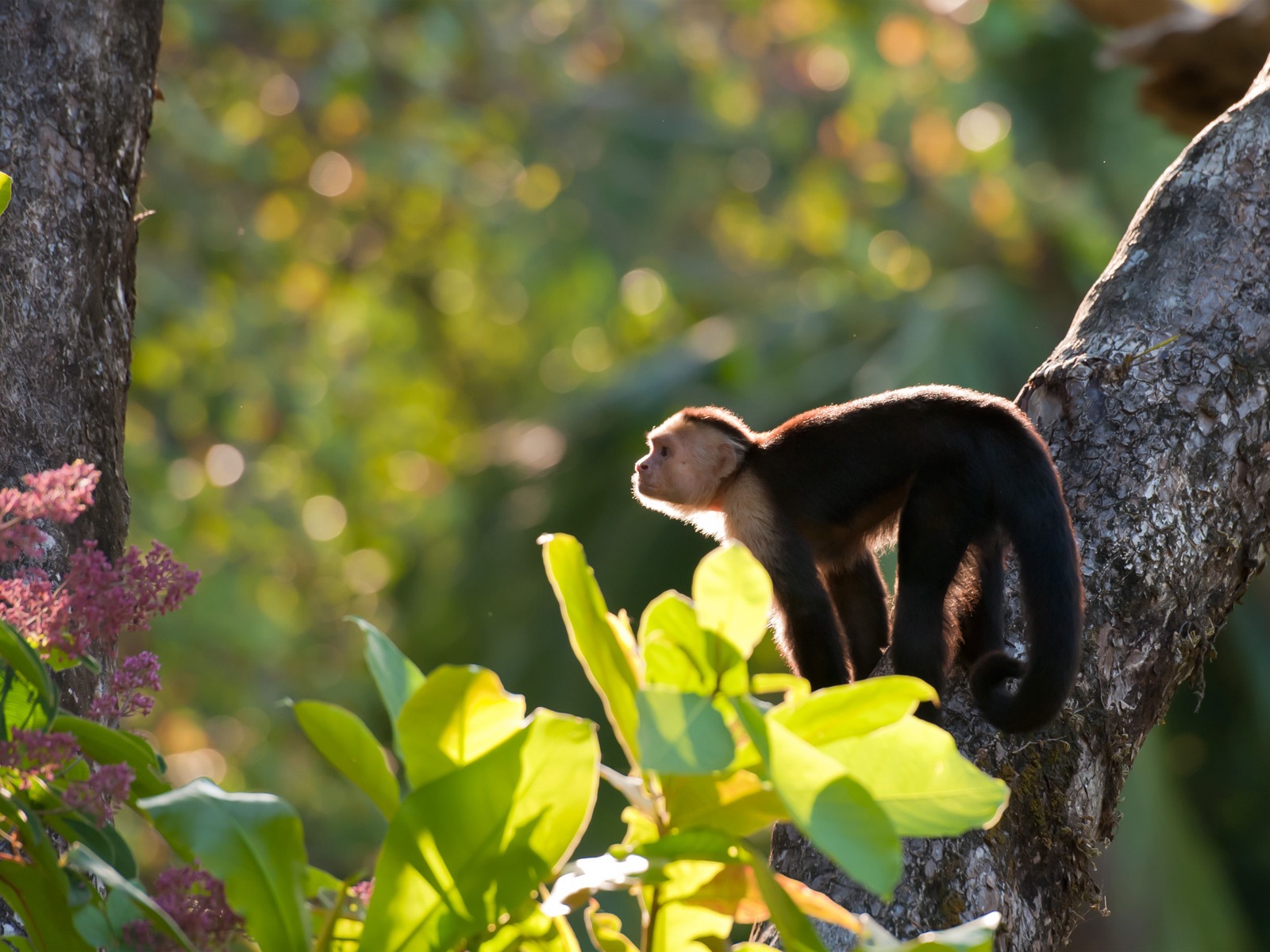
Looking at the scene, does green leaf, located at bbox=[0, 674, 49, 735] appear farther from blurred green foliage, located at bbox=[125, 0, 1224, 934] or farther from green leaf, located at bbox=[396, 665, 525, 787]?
blurred green foliage, located at bbox=[125, 0, 1224, 934]

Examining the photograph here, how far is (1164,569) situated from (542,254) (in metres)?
9.10

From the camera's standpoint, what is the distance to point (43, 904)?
1.01 m

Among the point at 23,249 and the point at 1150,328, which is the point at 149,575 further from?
the point at 1150,328

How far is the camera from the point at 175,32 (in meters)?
8.26

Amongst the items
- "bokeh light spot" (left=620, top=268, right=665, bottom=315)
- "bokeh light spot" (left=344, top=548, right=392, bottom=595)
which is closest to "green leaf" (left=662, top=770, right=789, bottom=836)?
"bokeh light spot" (left=620, top=268, right=665, bottom=315)

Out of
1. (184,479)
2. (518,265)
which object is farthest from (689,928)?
(518,265)

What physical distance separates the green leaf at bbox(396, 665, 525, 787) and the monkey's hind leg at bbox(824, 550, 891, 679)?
189 centimetres

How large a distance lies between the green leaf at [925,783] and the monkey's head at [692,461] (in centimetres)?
186

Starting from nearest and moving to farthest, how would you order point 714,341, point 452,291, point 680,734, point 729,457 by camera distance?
point 680,734, point 729,457, point 714,341, point 452,291

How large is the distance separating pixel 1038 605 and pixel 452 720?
1.21 meters

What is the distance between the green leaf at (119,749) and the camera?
101cm

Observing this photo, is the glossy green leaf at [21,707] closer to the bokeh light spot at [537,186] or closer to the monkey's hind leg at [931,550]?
the monkey's hind leg at [931,550]

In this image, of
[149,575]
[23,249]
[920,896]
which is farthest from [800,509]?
[149,575]

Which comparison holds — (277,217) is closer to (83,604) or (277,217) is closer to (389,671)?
(83,604)
